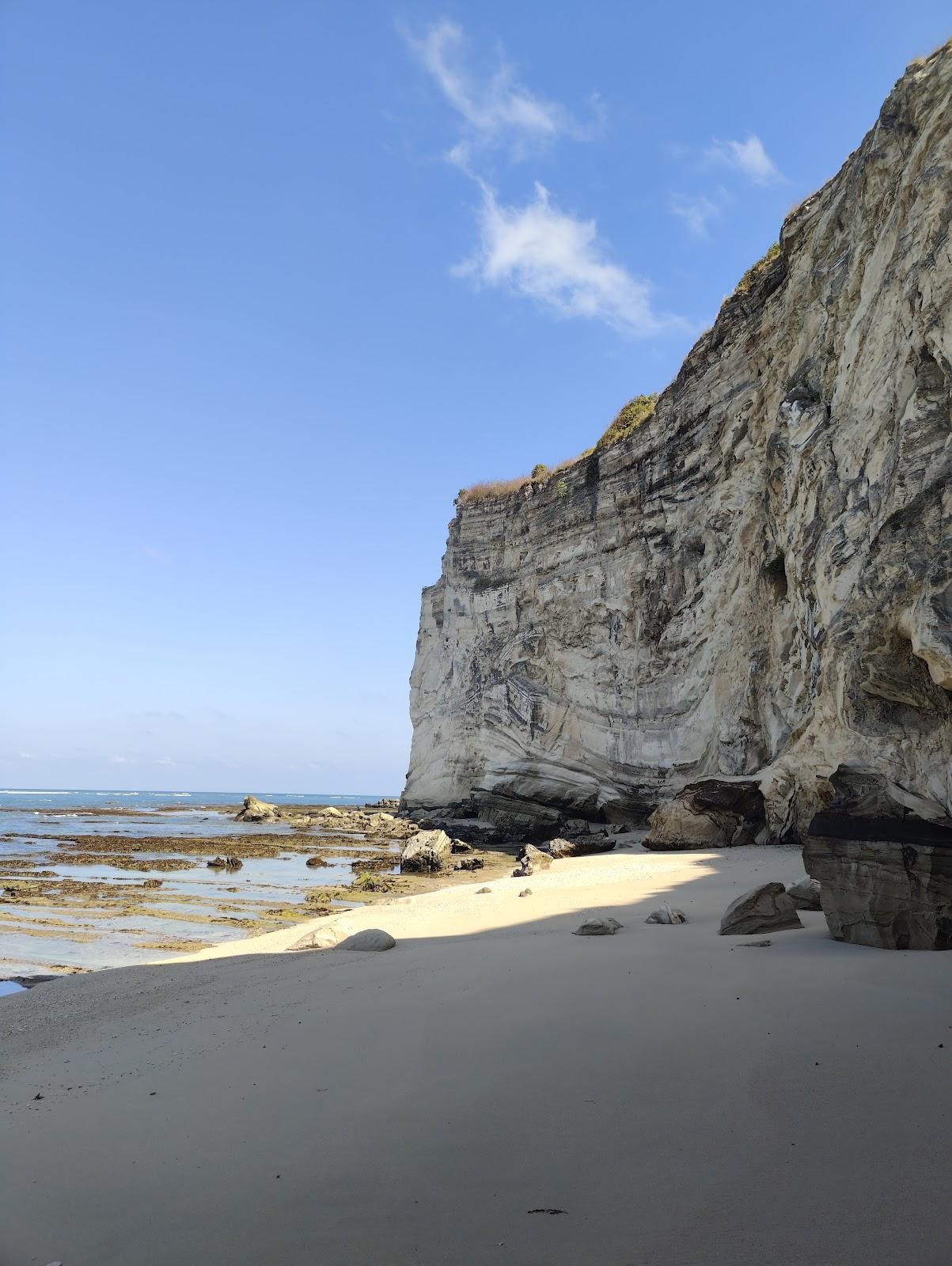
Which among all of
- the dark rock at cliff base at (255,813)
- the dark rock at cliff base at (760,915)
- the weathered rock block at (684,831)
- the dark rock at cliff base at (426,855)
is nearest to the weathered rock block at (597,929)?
the dark rock at cliff base at (760,915)

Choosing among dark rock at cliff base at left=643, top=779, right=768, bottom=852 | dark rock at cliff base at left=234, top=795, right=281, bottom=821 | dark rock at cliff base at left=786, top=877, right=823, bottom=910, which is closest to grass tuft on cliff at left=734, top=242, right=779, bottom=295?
dark rock at cliff base at left=643, top=779, right=768, bottom=852

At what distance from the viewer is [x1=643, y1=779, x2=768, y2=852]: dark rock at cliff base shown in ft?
52.0

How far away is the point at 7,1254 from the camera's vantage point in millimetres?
2377

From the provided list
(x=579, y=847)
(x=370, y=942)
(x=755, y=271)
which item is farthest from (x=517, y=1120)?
(x=755, y=271)

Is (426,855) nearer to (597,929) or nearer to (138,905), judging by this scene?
(138,905)

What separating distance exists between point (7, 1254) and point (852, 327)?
14116 millimetres

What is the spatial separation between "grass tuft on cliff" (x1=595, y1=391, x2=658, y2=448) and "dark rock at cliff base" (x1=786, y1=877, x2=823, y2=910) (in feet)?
73.7

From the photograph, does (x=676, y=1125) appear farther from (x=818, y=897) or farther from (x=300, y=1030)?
(x=818, y=897)

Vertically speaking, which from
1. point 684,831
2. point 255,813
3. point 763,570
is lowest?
point 255,813

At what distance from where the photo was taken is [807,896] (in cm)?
699

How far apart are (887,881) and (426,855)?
13754 mm

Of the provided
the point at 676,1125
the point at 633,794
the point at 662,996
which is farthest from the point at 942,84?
the point at 633,794

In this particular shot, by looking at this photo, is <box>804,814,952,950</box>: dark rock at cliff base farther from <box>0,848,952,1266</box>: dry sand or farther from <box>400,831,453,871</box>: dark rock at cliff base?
<box>400,831,453,871</box>: dark rock at cliff base

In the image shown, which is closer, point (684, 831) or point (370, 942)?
point (370, 942)
